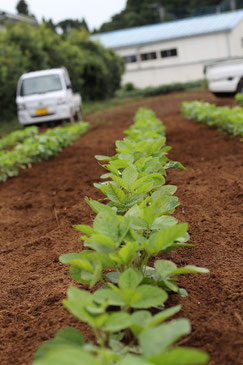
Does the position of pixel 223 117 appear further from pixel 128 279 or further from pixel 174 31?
pixel 174 31

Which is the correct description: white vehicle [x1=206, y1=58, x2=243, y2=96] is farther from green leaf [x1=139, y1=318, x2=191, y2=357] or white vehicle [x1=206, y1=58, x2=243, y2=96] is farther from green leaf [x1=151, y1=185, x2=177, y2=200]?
green leaf [x1=139, y1=318, x2=191, y2=357]

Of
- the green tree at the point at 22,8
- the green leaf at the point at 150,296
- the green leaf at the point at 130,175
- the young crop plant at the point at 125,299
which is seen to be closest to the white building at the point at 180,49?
the green tree at the point at 22,8

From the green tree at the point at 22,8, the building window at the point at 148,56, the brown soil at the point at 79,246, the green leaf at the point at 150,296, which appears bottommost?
the brown soil at the point at 79,246

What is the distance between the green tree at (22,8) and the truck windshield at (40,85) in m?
46.4

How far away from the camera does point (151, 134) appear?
16.0 ft

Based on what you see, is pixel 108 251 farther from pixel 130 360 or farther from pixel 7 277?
pixel 7 277

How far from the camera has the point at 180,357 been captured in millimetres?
1082

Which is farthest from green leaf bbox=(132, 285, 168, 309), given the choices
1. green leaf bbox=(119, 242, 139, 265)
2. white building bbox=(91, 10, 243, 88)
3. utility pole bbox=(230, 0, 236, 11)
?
utility pole bbox=(230, 0, 236, 11)

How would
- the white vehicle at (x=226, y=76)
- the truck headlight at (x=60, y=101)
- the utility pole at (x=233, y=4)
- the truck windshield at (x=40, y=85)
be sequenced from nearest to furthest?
the white vehicle at (x=226, y=76), the truck headlight at (x=60, y=101), the truck windshield at (x=40, y=85), the utility pole at (x=233, y=4)

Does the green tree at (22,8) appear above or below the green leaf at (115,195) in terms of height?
above

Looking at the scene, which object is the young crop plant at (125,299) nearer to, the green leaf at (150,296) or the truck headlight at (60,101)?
the green leaf at (150,296)

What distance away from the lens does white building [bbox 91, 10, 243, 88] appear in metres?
33.7

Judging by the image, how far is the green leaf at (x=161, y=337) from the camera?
1177mm

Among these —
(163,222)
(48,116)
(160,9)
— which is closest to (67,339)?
(163,222)
